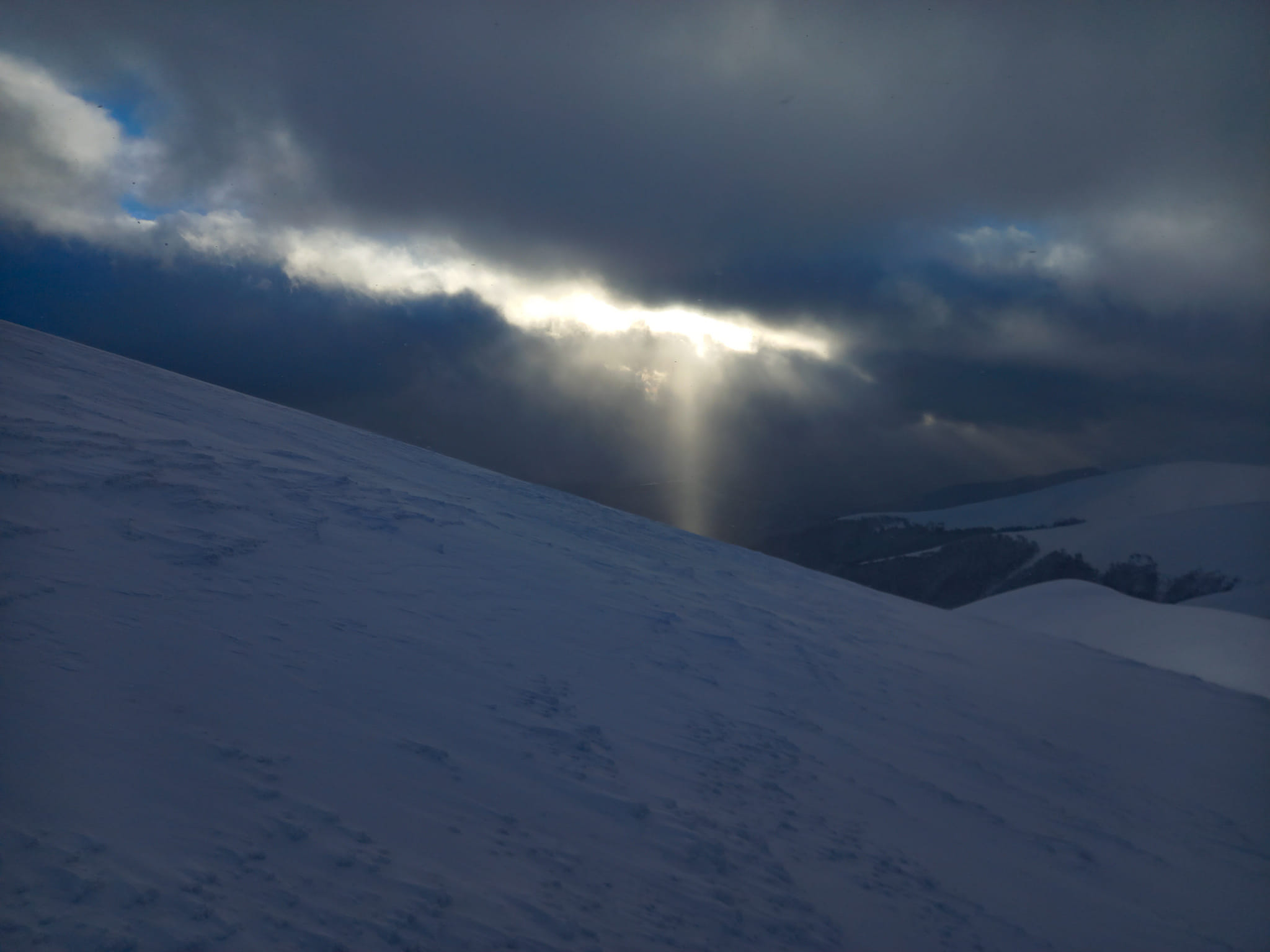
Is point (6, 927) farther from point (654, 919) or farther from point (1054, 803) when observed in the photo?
point (1054, 803)

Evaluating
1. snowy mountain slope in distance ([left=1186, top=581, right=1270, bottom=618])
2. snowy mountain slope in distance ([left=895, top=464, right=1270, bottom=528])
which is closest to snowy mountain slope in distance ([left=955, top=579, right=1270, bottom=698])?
snowy mountain slope in distance ([left=1186, top=581, right=1270, bottom=618])

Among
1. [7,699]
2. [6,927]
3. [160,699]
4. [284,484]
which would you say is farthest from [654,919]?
[284,484]

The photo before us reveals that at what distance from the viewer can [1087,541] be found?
9206cm

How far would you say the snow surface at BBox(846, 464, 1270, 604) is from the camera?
225 ft

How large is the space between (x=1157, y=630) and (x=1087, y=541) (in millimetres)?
91363

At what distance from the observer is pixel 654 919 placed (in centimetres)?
332

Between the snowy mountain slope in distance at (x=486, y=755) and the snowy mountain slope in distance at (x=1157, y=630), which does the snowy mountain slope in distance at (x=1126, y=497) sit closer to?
the snowy mountain slope in distance at (x=1157, y=630)

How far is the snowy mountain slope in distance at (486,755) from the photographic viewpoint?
9.75 ft

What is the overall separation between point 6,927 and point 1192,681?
42.4 feet

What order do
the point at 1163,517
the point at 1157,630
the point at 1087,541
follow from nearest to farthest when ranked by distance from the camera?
the point at 1157,630, the point at 1163,517, the point at 1087,541

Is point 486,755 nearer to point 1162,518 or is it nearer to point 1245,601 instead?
point 1245,601

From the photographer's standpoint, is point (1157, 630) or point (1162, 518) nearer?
point (1157, 630)

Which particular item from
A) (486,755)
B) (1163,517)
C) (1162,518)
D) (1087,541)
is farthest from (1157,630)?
(1087,541)

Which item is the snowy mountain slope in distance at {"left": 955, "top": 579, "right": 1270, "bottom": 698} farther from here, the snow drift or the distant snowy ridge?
the distant snowy ridge
